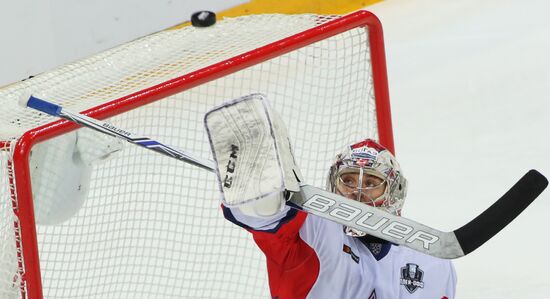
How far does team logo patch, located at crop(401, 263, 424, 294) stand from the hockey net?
754 mm

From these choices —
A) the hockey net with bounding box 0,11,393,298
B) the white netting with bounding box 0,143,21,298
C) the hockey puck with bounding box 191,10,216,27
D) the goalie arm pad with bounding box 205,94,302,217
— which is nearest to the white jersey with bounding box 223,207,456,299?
the goalie arm pad with bounding box 205,94,302,217

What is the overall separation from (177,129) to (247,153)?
4.91ft

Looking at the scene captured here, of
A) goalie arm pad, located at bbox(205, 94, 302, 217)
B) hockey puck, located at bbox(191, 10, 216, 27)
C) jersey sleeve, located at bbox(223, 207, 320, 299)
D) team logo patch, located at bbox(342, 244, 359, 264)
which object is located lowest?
jersey sleeve, located at bbox(223, 207, 320, 299)

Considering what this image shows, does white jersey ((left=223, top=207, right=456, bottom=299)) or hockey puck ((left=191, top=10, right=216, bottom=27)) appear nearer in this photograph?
white jersey ((left=223, top=207, right=456, bottom=299))

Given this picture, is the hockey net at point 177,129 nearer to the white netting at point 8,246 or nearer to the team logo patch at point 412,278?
the white netting at point 8,246

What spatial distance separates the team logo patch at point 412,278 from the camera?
96.5 inches

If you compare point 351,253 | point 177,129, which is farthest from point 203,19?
point 351,253

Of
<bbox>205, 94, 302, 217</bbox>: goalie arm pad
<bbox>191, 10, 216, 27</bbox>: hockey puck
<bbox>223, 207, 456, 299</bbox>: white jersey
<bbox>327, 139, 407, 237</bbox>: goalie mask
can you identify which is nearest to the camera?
<bbox>205, 94, 302, 217</bbox>: goalie arm pad

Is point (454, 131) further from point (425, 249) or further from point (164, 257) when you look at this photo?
point (425, 249)

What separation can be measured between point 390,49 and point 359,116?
7.38 ft

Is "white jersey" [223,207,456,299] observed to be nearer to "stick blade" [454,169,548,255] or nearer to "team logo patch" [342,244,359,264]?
"team logo patch" [342,244,359,264]

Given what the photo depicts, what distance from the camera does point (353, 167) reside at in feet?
7.84

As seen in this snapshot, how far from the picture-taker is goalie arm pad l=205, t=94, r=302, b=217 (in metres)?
1.96

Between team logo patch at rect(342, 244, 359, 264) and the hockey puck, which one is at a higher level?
the hockey puck
